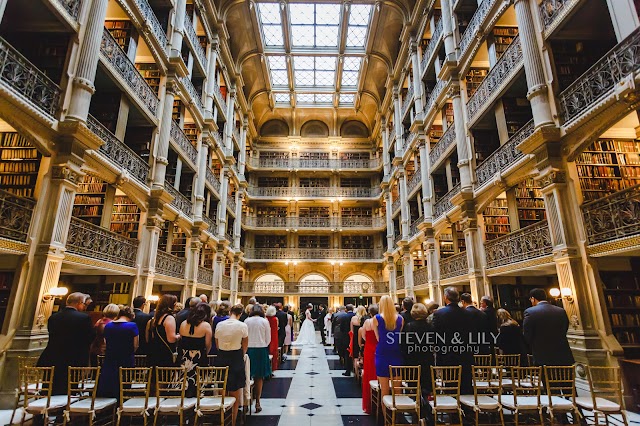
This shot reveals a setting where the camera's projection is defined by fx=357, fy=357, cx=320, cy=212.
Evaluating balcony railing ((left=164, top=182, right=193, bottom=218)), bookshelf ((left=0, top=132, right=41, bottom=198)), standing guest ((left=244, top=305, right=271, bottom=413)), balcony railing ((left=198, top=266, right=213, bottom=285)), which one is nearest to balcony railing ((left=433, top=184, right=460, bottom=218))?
standing guest ((left=244, top=305, right=271, bottom=413))

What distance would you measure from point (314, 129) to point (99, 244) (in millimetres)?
19815

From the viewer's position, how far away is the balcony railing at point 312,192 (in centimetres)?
2352

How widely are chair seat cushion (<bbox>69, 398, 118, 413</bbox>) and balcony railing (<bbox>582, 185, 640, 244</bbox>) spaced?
721cm

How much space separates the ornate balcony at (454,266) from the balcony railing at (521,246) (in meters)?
1.34

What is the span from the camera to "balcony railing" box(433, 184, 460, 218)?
11594 millimetres

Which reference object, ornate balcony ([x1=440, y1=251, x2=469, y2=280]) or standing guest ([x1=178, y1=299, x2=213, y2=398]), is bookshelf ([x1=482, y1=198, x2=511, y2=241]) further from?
standing guest ([x1=178, y1=299, x2=213, y2=398])

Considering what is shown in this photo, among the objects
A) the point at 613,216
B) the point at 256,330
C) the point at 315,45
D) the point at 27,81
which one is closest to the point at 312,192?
the point at 315,45

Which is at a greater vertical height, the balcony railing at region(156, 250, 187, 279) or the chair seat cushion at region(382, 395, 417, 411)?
the balcony railing at region(156, 250, 187, 279)

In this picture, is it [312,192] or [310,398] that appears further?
[312,192]

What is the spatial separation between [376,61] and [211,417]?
1962cm

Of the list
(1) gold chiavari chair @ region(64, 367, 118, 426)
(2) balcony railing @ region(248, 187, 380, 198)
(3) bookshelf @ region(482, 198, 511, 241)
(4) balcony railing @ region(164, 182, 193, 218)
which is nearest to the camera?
(1) gold chiavari chair @ region(64, 367, 118, 426)

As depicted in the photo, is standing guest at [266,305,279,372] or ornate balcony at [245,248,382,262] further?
Answer: ornate balcony at [245,248,382,262]

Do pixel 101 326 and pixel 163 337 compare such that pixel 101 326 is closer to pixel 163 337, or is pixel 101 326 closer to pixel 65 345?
pixel 65 345

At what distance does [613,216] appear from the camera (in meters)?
5.63
